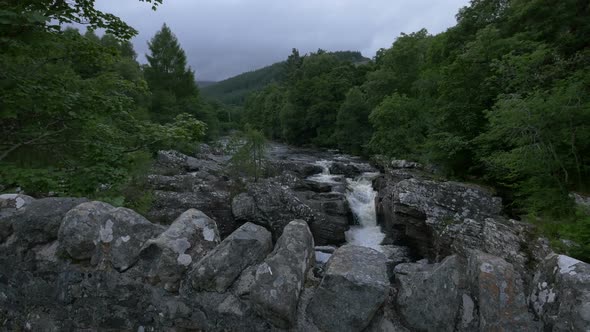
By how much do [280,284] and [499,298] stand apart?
122 centimetres

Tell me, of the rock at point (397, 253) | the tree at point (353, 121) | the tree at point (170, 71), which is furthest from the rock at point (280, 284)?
the tree at point (170, 71)

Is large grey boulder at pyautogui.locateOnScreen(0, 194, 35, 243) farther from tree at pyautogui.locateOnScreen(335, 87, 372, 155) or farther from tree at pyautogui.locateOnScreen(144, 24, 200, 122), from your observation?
tree at pyautogui.locateOnScreen(144, 24, 200, 122)

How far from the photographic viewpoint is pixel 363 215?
19.0 m

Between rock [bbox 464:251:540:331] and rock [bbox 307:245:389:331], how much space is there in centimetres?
51

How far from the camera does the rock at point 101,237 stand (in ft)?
7.98

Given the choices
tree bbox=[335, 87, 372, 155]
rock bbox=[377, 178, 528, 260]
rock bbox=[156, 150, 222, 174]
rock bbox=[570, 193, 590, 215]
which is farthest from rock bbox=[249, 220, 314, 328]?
tree bbox=[335, 87, 372, 155]

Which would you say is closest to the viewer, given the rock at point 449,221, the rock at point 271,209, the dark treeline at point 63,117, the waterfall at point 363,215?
the dark treeline at point 63,117

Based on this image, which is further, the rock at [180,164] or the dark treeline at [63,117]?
the rock at [180,164]

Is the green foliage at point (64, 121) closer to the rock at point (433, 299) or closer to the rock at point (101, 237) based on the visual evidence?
the rock at point (101, 237)

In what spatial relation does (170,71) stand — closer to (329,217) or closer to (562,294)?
(329,217)

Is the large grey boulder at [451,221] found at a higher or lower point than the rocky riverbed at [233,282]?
lower

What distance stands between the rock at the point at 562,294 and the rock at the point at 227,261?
5.30ft

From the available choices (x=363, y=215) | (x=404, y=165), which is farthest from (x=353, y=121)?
(x=363, y=215)

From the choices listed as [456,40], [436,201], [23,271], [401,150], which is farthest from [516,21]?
[23,271]
